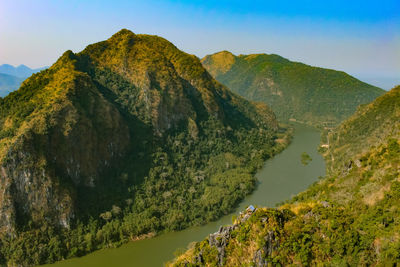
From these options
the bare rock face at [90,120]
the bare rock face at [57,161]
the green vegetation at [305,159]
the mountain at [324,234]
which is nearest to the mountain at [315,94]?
the green vegetation at [305,159]

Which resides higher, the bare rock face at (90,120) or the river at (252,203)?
the bare rock face at (90,120)

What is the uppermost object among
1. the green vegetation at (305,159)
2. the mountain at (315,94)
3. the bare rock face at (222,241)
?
the mountain at (315,94)

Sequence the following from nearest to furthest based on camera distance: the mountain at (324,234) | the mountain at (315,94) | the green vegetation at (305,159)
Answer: the mountain at (324,234), the green vegetation at (305,159), the mountain at (315,94)

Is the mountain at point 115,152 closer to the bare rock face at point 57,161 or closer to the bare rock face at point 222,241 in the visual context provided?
the bare rock face at point 57,161

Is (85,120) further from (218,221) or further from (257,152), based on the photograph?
(257,152)

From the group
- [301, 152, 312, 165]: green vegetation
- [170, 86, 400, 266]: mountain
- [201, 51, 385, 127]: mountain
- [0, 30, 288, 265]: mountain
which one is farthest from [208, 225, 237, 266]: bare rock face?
[201, 51, 385, 127]: mountain

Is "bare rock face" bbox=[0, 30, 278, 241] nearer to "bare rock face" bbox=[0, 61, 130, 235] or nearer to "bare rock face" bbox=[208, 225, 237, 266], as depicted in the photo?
"bare rock face" bbox=[0, 61, 130, 235]
